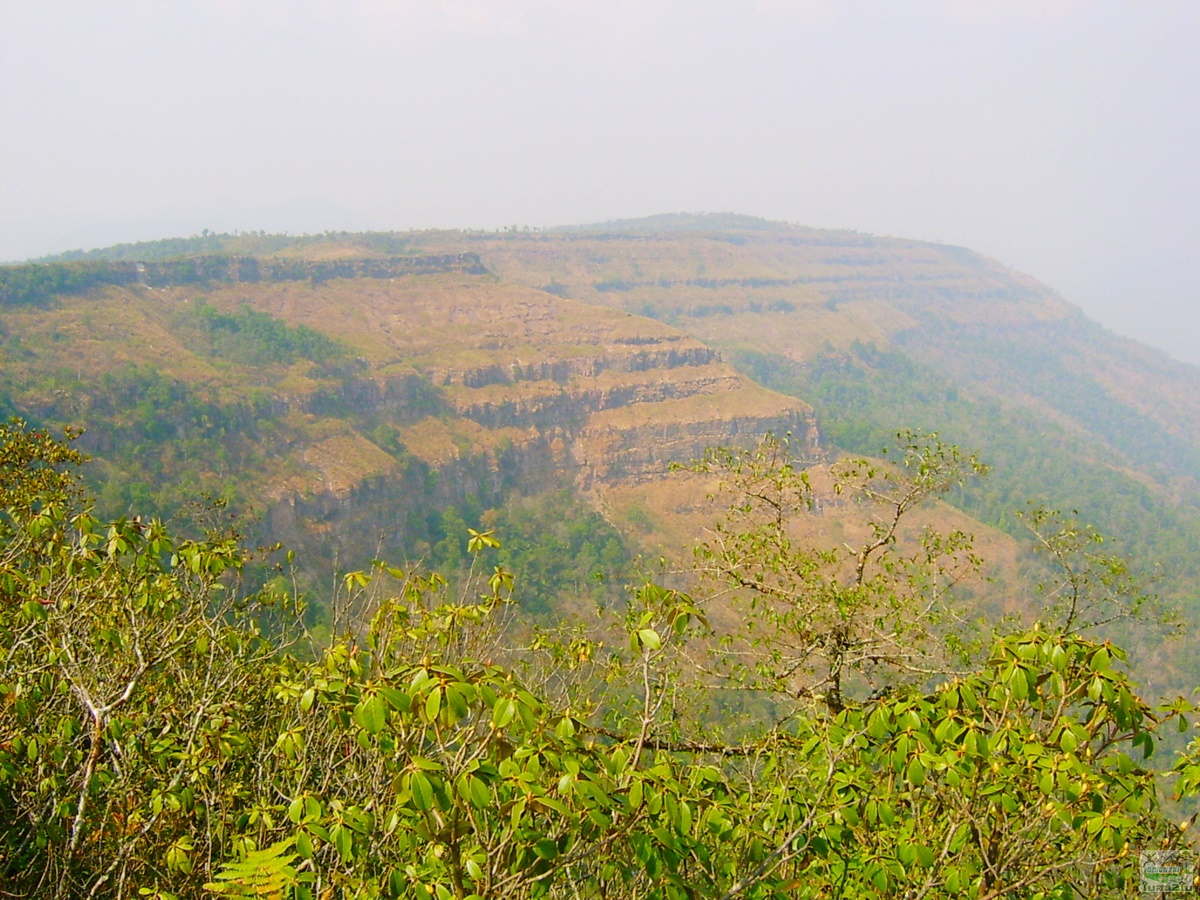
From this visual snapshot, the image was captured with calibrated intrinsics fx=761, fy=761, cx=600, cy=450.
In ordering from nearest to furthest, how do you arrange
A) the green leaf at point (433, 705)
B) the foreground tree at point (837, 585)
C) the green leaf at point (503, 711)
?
the green leaf at point (433, 705), the green leaf at point (503, 711), the foreground tree at point (837, 585)

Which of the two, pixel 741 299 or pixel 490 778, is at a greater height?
pixel 490 778

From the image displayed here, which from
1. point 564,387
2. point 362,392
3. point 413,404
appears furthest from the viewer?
point 564,387

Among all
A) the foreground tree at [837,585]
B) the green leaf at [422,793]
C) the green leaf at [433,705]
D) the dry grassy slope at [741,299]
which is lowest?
the dry grassy slope at [741,299]

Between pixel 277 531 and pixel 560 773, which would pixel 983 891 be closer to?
pixel 560 773

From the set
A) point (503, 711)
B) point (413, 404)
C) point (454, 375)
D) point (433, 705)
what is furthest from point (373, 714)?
point (454, 375)

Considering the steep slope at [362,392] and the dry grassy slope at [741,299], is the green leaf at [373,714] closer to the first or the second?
the steep slope at [362,392]

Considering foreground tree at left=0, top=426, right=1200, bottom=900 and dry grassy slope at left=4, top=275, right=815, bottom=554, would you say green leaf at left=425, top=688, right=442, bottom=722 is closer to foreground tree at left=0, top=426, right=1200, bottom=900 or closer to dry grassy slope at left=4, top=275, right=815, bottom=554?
foreground tree at left=0, top=426, right=1200, bottom=900

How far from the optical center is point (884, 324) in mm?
182375

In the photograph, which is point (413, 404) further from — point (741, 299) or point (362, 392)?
point (741, 299)

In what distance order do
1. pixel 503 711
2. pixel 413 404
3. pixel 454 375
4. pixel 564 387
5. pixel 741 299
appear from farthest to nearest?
pixel 741 299, pixel 564 387, pixel 454 375, pixel 413 404, pixel 503 711

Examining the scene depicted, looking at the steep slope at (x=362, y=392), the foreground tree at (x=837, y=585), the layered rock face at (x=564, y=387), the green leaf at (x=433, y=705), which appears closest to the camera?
the green leaf at (x=433, y=705)

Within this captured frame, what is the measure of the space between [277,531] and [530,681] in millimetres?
44276

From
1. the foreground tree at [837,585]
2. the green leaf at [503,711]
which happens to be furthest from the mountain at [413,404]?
the green leaf at [503,711]

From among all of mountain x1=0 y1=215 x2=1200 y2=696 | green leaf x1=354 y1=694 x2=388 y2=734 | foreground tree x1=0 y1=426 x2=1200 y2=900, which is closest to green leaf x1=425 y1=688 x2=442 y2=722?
foreground tree x1=0 y1=426 x2=1200 y2=900
